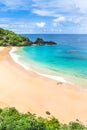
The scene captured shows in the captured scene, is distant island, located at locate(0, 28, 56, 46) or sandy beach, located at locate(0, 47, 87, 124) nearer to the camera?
sandy beach, located at locate(0, 47, 87, 124)

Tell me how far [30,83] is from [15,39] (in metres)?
64.8

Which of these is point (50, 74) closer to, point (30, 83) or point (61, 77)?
point (61, 77)

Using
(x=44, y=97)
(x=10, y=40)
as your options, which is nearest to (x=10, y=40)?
(x=10, y=40)

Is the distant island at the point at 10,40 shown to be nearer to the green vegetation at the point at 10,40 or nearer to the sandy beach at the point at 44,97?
the green vegetation at the point at 10,40

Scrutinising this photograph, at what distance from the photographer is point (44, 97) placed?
2262 centimetres

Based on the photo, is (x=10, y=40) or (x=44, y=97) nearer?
(x=44, y=97)

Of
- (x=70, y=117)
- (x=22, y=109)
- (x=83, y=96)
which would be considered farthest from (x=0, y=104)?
(x=83, y=96)

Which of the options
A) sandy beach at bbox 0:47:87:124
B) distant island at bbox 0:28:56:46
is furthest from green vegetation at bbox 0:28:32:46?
sandy beach at bbox 0:47:87:124

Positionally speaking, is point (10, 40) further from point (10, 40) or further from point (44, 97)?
point (44, 97)

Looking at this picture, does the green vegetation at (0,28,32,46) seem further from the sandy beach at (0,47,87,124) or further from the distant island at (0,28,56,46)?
the sandy beach at (0,47,87,124)

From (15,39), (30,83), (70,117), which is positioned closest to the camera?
(70,117)

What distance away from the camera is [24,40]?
317ft

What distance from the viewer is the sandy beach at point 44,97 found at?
19.2 metres

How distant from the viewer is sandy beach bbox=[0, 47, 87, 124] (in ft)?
62.9
